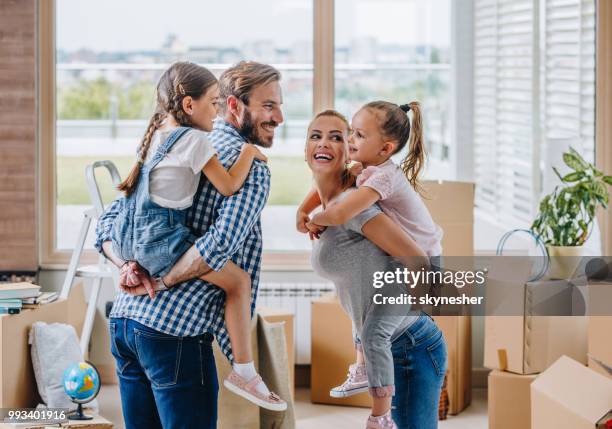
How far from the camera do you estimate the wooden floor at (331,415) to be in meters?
4.25

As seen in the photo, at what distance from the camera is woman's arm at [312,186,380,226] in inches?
73.7

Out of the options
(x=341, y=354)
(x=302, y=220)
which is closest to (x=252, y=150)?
(x=302, y=220)

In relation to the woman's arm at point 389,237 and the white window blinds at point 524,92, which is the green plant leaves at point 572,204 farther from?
the woman's arm at point 389,237

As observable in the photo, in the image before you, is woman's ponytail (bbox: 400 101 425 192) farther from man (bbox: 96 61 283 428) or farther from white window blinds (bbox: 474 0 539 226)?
white window blinds (bbox: 474 0 539 226)

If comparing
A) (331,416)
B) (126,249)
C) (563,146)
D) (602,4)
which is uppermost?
(602,4)

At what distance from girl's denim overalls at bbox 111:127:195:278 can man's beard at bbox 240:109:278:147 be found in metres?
0.15

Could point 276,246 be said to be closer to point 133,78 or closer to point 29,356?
point 133,78

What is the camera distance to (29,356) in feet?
12.6

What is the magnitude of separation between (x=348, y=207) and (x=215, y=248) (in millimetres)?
288

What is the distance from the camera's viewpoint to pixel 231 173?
6.06 ft

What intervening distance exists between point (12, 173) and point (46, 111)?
372 millimetres

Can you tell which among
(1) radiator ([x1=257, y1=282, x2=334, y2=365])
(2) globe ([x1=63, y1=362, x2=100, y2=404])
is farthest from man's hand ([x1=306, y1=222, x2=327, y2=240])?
(1) radiator ([x1=257, y1=282, x2=334, y2=365])

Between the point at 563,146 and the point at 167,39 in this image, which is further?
the point at 167,39

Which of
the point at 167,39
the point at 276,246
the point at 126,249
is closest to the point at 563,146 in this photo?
the point at 276,246
